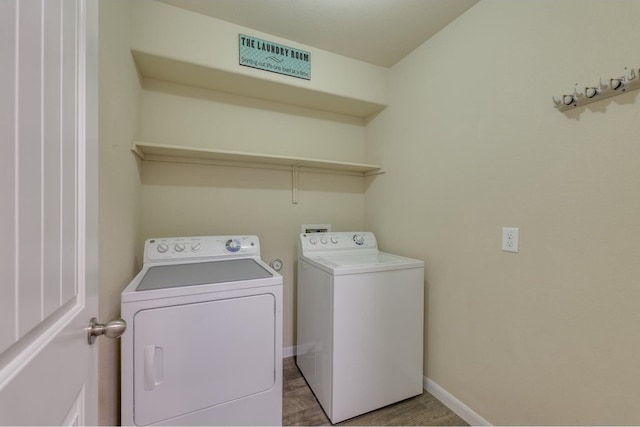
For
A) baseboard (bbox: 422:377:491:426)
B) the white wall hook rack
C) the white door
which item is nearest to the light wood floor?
baseboard (bbox: 422:377:491:426)

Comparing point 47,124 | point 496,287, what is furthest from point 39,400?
point 496,287

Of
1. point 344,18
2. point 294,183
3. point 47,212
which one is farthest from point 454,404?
point 344,18

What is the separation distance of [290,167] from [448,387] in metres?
1.98

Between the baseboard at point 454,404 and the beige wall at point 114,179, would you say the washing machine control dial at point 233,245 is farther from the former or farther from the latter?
the baseboard at point 454,404

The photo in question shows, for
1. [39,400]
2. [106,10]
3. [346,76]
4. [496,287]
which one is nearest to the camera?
[39,400]

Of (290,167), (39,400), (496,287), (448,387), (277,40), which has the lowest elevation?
(448,387)

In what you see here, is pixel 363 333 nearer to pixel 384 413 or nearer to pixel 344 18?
pixel 384 413

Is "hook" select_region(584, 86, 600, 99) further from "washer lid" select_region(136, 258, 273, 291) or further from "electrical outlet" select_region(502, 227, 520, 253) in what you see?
"washer lid" select_region(136, 258, 273, 291)

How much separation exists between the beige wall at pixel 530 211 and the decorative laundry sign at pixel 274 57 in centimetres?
87

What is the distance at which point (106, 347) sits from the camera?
3.68 feet

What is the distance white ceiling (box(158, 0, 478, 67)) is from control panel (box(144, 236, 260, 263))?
147cm

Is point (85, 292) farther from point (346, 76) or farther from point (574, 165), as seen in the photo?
point (346, 76)

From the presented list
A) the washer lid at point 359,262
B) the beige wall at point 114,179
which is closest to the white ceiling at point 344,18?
the beige wall at point 114,179

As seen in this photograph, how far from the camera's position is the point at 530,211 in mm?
1274
